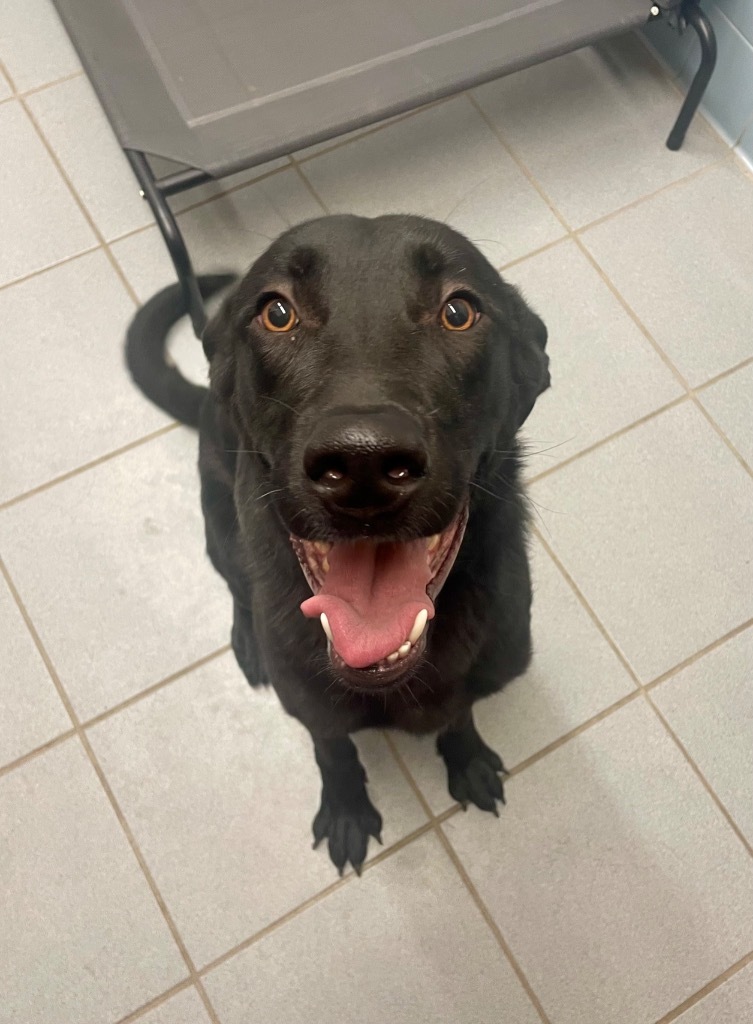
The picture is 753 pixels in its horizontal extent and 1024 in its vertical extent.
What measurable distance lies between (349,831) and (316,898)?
0.16m

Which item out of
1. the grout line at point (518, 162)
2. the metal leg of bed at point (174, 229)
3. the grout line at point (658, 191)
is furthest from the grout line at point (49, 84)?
the grout line at point (658, 191)

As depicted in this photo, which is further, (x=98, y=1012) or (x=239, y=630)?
(x=239, y=630)

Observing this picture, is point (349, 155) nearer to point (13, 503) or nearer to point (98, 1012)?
point (13, 503)

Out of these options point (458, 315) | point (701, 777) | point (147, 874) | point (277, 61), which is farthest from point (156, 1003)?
point (277, 61)

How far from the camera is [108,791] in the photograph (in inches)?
70.8

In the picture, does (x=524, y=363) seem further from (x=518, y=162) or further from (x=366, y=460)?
(x=518, y=162)

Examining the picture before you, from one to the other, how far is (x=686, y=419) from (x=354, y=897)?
56.9 inches

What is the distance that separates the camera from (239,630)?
1.86m

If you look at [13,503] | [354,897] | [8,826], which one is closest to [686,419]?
[354,897]

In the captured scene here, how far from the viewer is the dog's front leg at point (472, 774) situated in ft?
5.67

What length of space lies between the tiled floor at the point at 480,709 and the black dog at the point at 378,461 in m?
0.41

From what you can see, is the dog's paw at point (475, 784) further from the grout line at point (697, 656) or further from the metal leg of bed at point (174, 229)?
the metal leg of bed at point (174, 229)

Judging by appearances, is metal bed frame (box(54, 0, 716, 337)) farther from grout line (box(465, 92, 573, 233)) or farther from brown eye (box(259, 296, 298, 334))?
brown eye (box(259, 296, 298, 334))

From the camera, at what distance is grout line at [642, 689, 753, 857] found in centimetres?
176
